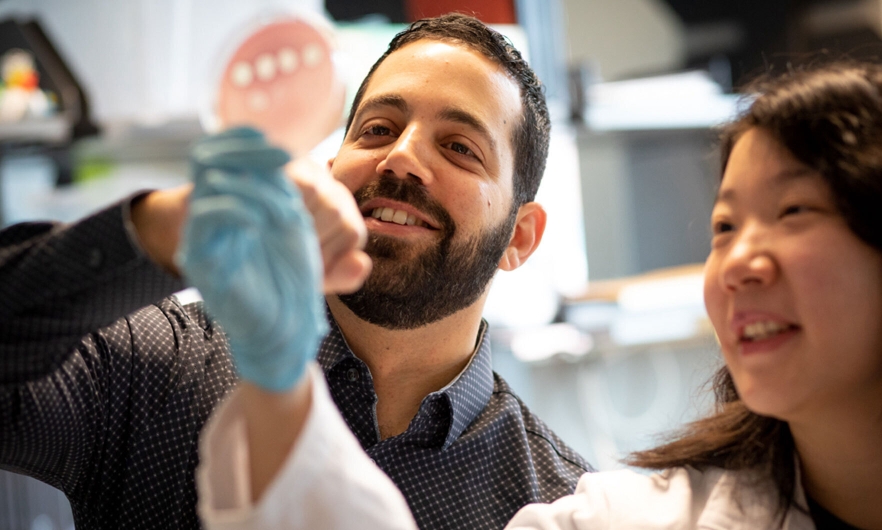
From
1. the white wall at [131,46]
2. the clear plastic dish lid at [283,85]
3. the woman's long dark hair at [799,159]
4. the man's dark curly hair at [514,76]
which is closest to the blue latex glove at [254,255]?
the clear plastic dish lid at [283,85]

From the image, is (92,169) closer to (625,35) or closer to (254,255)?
(625,35)

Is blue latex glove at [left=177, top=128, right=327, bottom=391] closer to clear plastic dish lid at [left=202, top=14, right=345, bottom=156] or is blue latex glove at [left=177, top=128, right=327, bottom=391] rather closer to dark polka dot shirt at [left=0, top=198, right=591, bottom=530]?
clear plastic dish lid at [left=202, top=14, right=345, bottom=156]

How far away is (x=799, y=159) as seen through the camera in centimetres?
102

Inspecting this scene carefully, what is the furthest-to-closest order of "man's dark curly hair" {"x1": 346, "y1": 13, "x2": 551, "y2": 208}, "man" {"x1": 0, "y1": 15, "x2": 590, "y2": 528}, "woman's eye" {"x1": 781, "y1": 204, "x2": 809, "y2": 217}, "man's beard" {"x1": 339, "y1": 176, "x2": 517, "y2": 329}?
"man's dark curly hair" {"x1": 346, "y1": 13, "x2": 551, "y2": 208}
"man's beard" {"x1": 339, "y1": 176, "x2": 517, "y2": 329}
"man" {"x1": 0, "y1": 15, "x2": 590, "y2": 528}
"woman's eye" {"x1": 781, "y1": 204, "x2": 809, "y2": 217}

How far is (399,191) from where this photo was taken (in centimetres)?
139

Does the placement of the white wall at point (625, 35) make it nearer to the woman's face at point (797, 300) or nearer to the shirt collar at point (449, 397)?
the shirt collar at point (449, 397)

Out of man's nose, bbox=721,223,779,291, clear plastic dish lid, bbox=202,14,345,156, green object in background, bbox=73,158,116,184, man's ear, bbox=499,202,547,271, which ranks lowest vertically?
green object in background, bbox=73,158,116,184

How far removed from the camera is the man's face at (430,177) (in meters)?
1.38

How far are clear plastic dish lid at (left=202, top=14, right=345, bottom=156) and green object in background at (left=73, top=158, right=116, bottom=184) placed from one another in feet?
8.87

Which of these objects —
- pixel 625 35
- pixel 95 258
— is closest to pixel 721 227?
pixel 95 258

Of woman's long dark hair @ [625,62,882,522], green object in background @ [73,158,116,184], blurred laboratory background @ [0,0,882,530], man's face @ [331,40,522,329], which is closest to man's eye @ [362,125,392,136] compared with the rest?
man's face @ [331,40,522,329]

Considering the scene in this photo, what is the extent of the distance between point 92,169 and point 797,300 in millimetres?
2967

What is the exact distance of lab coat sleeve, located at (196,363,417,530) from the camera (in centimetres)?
78

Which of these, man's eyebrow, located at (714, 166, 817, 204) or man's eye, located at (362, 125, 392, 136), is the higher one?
man's eye, located at (362, 125, 392, 136)
